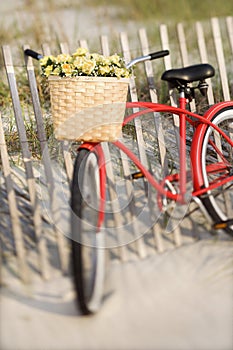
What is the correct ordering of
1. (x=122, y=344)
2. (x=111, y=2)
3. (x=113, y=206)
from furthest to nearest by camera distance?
(x=111, y=2) → (x=113, y=206) → (x=122, y=344)

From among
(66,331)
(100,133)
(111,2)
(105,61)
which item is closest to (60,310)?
(66,331)

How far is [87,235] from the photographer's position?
2.70 meters

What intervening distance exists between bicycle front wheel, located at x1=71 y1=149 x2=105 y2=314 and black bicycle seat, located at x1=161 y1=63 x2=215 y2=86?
2.57 feet

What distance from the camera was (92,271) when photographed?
104 inches

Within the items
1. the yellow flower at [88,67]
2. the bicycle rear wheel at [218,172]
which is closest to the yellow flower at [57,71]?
the yellow flower at [88,67]

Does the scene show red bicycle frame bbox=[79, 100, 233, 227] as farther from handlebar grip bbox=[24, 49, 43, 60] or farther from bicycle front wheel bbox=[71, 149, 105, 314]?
handlebar grip bbox=[24, 49, 43, 60]

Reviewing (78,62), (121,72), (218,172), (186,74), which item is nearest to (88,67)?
(78,62)

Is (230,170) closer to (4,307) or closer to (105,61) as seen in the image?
(105,61)

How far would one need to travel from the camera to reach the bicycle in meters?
2.62

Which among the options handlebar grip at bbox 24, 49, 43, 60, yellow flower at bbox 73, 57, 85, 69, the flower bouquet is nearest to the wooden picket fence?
handlebar grip at bbox 24, 49, 43, 60

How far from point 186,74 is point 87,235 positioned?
1.23 m

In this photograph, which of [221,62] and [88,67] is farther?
[221,62]

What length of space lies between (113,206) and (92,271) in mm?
683

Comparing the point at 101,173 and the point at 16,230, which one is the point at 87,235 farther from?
the point at 16,230
